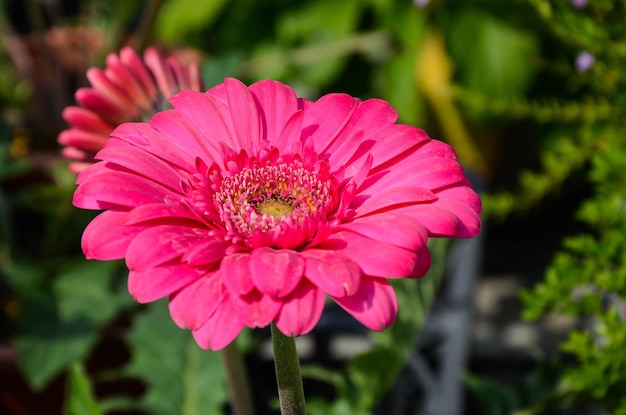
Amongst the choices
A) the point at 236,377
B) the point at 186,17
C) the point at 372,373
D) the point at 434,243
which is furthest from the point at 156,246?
the point at 186,17

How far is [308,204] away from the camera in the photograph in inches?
19.5

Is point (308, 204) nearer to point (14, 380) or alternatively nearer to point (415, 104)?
point (14, 380)

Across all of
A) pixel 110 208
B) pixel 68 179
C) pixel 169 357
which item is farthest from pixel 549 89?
pixel 110 208

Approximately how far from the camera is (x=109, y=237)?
16.0 inches

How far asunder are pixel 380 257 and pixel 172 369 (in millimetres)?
482

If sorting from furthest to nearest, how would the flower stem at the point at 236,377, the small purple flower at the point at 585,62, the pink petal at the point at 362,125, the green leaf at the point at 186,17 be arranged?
the green leaf at the point at 186,17 < the small purple flower at the point at 585,62 < the flower stem at the point at 236,377 < the pink petal at the point at 362,125

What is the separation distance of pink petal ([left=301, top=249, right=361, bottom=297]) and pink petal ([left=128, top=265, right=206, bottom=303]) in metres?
0.06

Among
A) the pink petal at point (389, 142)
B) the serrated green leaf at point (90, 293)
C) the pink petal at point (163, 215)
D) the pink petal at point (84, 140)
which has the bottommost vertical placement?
the serrated green leaf at point (90, 293)

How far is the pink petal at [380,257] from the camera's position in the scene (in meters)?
0.38

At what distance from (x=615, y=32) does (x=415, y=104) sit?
721 mm

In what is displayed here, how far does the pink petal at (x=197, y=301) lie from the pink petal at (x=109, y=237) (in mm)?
38

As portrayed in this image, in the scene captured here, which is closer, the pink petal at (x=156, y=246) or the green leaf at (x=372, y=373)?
the pink petal at (x=156, y=246)

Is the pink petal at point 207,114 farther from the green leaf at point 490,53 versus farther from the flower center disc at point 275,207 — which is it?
the green leaf at point 490,53

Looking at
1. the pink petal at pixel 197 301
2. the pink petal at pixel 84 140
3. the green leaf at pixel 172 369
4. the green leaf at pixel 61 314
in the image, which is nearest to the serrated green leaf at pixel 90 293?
the green leaf at pixel 61 314
